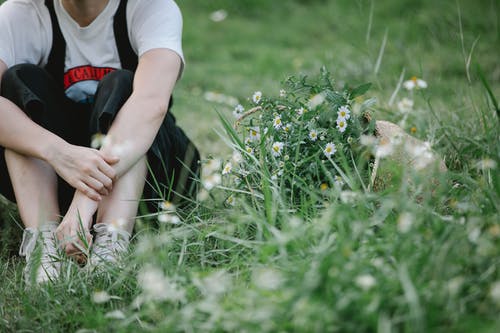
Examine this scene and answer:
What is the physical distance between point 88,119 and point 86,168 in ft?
1.42

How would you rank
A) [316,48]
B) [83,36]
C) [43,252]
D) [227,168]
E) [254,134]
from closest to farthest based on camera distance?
[43,252]
[227,168]
[254,134]
[83,36]
[316,48]

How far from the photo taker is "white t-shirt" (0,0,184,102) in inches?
81.3

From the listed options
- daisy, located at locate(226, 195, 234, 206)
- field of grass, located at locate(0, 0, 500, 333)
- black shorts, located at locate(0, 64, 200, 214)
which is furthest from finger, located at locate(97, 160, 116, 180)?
daisy, located at locate(226, 195, 234, 206)

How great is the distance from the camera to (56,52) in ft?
7.11

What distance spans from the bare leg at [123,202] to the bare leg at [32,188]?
0.59 feet

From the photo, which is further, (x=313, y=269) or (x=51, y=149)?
(x=51, y=149)

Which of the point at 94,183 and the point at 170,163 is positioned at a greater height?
the point at 94,183

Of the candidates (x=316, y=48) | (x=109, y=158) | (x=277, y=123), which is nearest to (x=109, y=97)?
(x=109, y=158)

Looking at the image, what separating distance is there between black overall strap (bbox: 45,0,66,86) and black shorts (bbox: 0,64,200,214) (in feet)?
0.22

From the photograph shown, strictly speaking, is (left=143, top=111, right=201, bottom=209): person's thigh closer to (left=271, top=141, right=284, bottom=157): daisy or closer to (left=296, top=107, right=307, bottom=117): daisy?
(left=271, top=141, right=284, bottom=157): daisy

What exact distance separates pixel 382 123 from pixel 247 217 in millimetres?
775

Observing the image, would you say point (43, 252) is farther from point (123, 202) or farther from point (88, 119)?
point (88, 119)

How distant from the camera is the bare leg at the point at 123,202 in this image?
1.89 m

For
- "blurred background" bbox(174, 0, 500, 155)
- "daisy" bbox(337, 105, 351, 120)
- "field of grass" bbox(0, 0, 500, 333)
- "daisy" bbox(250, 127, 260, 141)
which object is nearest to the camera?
"field of grass" bbox(0, 0, 500, 333)
